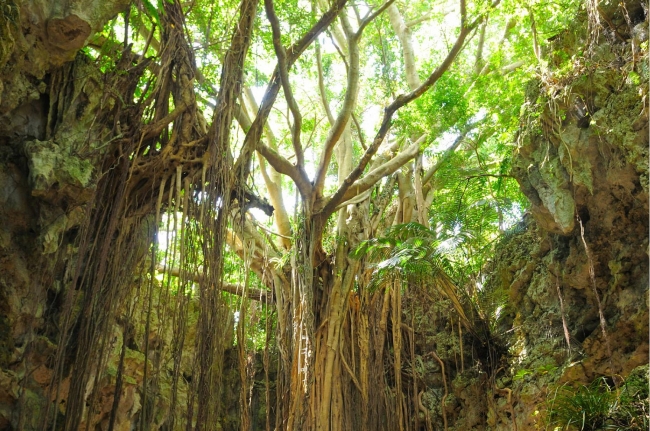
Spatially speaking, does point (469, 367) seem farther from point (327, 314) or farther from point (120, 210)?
point (120, 210)

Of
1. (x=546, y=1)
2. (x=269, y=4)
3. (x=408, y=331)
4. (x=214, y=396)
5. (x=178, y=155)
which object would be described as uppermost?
(x=546, y=1)

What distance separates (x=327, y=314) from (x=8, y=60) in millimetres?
3416

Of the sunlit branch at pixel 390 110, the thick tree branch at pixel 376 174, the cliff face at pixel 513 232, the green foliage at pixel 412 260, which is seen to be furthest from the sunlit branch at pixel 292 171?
the cliff face at pixel 513 232

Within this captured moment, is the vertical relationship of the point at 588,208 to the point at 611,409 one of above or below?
above

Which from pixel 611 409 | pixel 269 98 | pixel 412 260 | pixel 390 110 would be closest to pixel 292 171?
pixel 390 110

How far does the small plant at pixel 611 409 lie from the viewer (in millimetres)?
3075

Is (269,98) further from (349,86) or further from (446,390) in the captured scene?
(446,390)

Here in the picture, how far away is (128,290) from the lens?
362 centimetres

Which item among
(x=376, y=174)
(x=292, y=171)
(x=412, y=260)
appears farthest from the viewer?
(x=376, y=174)

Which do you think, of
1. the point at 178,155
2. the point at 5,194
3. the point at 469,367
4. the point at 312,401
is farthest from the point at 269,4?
the point at 469,367

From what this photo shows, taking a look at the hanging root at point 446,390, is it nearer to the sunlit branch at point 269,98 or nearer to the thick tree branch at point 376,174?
the thick tree branch at point 376,174

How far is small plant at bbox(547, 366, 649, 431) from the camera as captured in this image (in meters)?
3.08

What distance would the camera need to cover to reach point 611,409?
322 centimetres

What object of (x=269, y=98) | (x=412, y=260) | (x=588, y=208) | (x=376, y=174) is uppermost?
(x=376, y=174)
